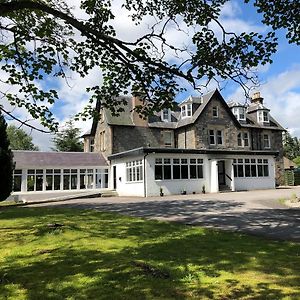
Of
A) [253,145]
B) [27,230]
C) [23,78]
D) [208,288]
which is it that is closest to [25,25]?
[23,78]

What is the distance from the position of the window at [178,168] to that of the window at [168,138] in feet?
24.8

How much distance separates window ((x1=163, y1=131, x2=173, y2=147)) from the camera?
1543 inches

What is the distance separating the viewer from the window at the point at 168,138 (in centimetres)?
3919

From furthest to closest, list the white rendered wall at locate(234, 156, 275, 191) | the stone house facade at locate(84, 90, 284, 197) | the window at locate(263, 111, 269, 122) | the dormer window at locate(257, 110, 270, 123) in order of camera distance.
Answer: the window at locate(263, 111, 269, 122) → the dormer window at locate(257, 110, 270, 123) → the stone house facade at locate(84, 90, 284, 197) → the white rendered wall at locate(234, 156, 275, 191)

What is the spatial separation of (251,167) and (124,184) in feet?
42.3

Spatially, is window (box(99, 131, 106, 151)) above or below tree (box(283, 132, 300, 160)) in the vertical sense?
below

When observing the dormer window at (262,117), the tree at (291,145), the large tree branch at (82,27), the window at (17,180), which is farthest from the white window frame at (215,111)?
the tree at (291,145)

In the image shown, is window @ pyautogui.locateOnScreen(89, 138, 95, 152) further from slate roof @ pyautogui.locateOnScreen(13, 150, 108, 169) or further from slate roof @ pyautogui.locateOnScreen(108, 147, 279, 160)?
slate roof @ pyautogui.locateOnScreen(108, 147, 279, 160)

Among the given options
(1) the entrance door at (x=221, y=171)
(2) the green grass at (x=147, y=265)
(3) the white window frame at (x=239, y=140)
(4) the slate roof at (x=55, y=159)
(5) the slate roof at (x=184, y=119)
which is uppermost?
(5) the slate roof at (x=184, y=119)

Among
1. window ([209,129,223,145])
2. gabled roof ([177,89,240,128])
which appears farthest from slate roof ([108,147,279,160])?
gabled roof ([177,89,240,128])

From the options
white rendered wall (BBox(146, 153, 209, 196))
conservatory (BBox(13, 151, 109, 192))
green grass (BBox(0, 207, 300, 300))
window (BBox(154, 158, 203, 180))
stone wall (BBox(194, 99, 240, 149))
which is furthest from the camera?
stone wall (BBox(194, 99, 240, 149))

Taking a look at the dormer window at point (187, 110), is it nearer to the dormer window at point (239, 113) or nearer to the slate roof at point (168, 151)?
the dormer window at point (239, 113)

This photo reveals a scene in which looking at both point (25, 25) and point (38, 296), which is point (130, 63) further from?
point (38, 296)

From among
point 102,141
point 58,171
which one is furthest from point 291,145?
point 58,171
